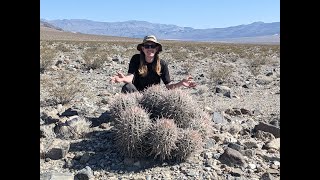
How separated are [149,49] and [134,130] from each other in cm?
177

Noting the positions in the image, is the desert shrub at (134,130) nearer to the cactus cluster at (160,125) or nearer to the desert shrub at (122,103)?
the cactus cluster at (160,125)

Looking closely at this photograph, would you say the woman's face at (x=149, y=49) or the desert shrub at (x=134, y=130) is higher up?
the woman's face at (x=149, y=49)

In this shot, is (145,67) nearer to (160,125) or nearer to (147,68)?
(147,68)

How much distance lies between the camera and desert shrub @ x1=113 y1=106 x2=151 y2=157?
4305 mm

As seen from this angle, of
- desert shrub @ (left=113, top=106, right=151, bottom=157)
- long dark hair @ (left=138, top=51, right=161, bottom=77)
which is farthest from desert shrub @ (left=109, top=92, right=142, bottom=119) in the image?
long dark hair @ (left=138, top=51, right=161, bottom=77)

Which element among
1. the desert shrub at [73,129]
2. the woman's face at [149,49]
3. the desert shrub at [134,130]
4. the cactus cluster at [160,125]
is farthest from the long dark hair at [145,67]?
the desert shrub at [134,130]

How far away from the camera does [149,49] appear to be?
574 centimetres

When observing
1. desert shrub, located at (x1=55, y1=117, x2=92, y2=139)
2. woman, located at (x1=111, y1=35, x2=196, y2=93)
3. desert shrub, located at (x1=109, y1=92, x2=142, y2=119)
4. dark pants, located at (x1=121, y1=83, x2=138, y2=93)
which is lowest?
desert shrub, located at (x1=55, y1=117, x2=92, y2=139)

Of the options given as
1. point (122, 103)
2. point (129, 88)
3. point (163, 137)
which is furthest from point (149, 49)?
point (163, 137)

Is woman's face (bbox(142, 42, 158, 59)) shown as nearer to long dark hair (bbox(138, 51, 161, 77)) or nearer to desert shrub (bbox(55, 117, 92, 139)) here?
long dark hair (bbox(138, 51, 161, 77))

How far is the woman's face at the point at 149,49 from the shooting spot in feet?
18.7
